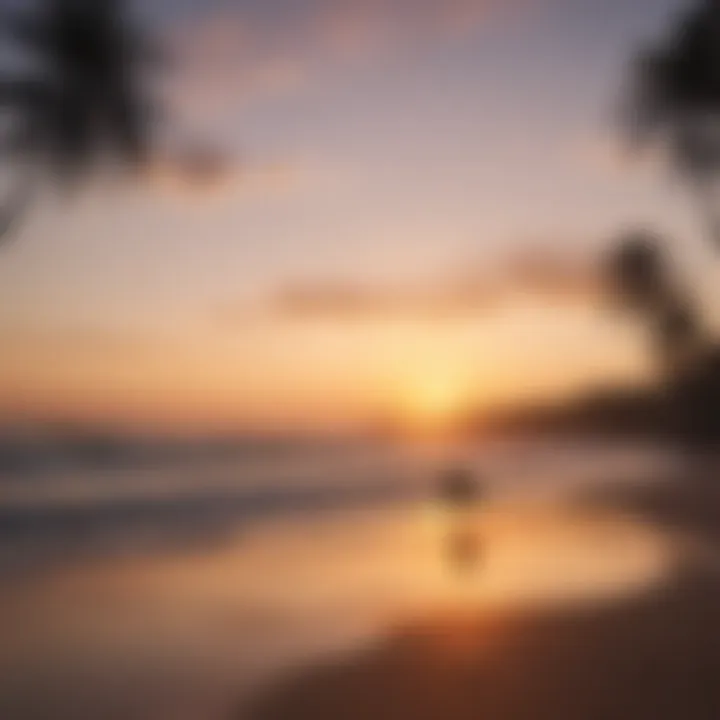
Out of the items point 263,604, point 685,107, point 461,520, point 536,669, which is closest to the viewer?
point 536,669

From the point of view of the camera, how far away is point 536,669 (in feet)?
17.0

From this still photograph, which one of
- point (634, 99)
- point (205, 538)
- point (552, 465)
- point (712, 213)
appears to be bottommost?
point (205, 538)

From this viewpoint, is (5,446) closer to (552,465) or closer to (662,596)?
(552,465)

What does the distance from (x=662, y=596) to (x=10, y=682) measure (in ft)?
13.4

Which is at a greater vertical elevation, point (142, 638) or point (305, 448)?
point (305, 448)

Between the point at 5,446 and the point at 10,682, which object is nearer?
the point at 10,682

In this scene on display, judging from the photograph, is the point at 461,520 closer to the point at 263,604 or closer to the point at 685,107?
the point at 263,604

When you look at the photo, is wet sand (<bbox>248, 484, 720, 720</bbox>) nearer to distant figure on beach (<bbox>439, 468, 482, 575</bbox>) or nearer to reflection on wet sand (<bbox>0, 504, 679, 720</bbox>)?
reflection on wet sand (<bbox>0, 504, 679, 720</bbox>)

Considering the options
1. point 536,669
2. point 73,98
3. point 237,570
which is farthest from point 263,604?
point 73,98

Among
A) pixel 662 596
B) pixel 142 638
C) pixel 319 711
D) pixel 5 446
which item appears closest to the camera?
pixel 319 711

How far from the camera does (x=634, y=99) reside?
26.2 feet

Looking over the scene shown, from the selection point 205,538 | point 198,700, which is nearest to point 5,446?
point 205,538

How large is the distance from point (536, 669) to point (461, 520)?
552cm

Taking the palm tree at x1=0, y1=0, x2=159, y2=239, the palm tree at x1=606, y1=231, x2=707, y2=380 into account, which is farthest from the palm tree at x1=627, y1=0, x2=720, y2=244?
the palm tree at x1=0, y1=0, x2=159, y2=239
